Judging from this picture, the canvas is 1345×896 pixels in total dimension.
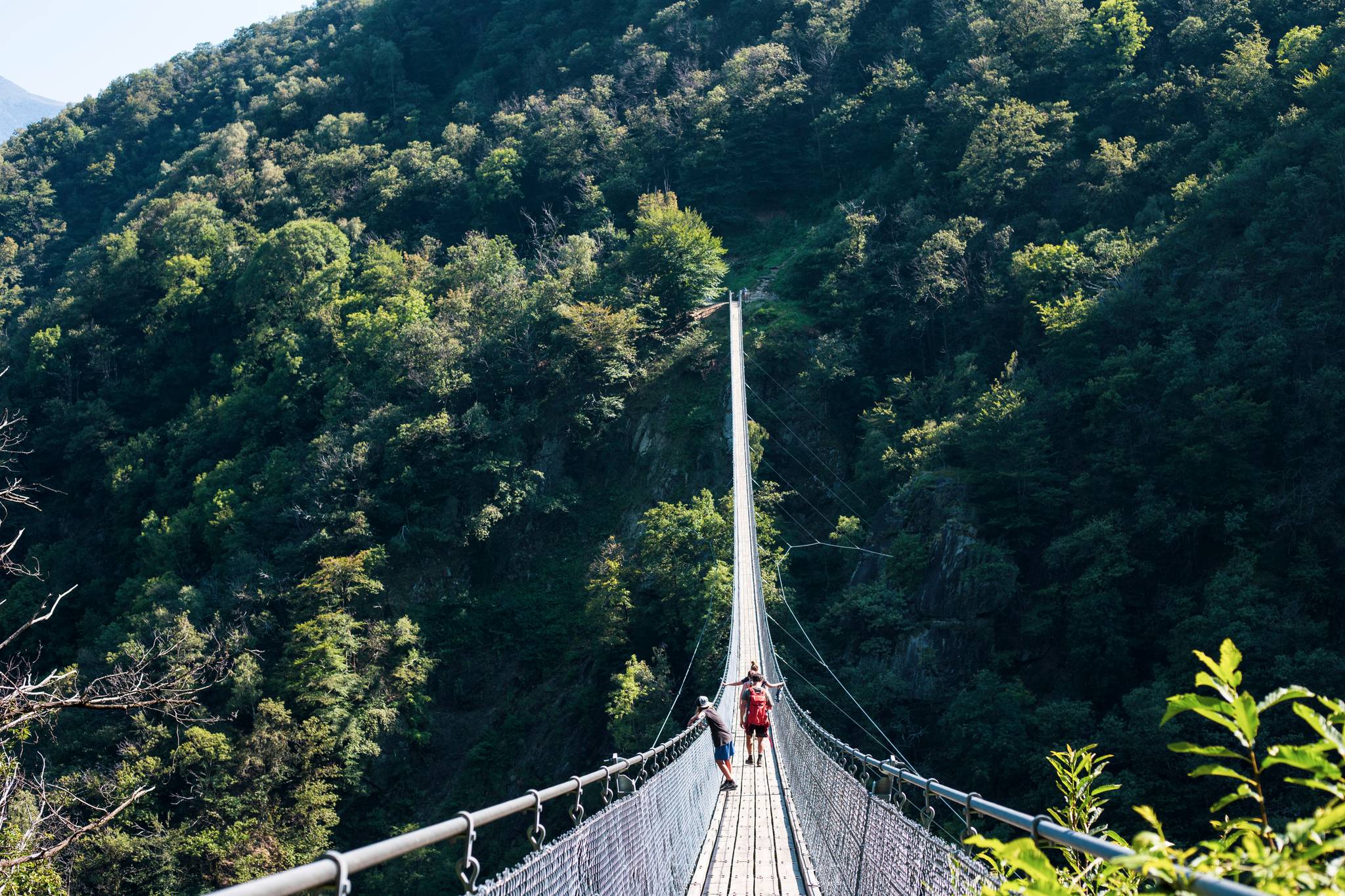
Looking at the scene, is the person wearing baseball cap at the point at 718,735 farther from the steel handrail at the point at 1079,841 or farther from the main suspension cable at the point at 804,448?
the main suspension cable at the point at 804,448

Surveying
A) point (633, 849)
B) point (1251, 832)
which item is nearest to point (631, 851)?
point (633, 849)

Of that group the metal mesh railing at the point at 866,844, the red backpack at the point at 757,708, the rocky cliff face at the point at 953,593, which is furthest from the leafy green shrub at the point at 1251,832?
the rocky cliff face at the point at 953,593

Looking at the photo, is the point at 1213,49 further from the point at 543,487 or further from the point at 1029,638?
the point at 543,487

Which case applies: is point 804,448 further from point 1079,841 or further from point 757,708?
point 1079,841

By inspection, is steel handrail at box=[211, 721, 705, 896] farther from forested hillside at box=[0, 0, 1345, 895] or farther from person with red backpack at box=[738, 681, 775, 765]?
person with red backpack at box=[738, 681, 775, 765]

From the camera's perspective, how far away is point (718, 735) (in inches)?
313

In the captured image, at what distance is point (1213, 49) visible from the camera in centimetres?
3064

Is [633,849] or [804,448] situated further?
[804,448]

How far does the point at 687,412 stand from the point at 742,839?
23714 mm

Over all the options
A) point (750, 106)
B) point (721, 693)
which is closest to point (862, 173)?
point (750, 106)

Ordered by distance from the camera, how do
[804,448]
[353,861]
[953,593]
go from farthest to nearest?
[804,448]
[953,593]
[353,861]

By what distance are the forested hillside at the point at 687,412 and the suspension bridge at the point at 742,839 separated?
3.55 meters

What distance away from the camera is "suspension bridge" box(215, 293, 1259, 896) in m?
1.71

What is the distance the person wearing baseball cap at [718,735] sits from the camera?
7781mm
